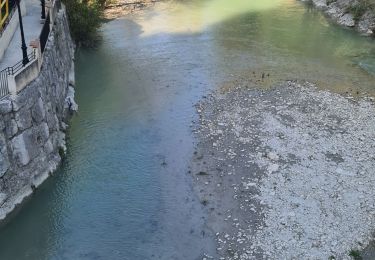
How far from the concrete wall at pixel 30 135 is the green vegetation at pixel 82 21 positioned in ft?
36.0

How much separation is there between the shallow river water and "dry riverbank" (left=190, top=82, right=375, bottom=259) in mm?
1046

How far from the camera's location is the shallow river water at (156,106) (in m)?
18.2

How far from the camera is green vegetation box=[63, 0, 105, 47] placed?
116 ft

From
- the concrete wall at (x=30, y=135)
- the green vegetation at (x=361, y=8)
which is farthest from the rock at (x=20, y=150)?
the green vegetation at (x=361, y=8)

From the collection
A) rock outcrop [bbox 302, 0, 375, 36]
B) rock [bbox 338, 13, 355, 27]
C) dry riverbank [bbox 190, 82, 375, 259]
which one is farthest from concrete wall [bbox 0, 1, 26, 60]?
rock [bbox 338, 13, 355, 27]

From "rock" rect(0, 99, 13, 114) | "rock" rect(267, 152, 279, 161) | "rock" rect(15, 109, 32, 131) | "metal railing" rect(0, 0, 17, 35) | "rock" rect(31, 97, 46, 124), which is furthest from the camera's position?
"metal railing" rect(0, 0, 17, 35)

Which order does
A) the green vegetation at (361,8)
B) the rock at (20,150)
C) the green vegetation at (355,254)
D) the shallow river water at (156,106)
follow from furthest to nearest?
the green vegetation at (361,8)
the rock at (20,150)
the shallow river water at (156,106)
the green vegetation at (355,254)

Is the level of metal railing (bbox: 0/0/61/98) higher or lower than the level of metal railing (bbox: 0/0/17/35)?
lower

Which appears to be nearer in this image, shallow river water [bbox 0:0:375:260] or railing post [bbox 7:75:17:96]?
shallow river water [bbox 0:0:375:260]

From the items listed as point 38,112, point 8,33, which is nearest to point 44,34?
point 8,33

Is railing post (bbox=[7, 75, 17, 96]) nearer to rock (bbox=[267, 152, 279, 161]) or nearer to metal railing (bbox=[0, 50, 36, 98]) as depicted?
metal railing (bbox=[0, 50, 36, 98])

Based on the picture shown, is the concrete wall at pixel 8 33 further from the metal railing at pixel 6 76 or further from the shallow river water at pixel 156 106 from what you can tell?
the shallow river water at pixel 156 106

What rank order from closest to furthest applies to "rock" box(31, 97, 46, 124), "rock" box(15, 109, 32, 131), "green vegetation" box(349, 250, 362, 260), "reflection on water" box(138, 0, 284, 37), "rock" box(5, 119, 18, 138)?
"green vegetation" box(349, 250, 362, 260) → "rock" box(5, 119, 18, 138) → "rock" box(15, 109, 32, 131) → "rock" box(31, 97, 46, 124) → "reflection on water" box(138, 0, 284, 37)

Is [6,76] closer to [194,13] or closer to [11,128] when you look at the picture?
[11,128]
